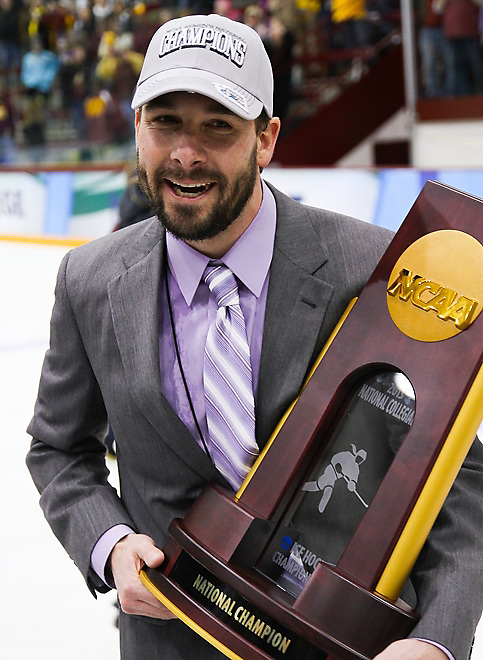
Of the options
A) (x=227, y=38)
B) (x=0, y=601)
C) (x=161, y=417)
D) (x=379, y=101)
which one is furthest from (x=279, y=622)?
(x=379, y=101)

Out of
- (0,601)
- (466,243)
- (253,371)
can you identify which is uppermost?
(466,243)

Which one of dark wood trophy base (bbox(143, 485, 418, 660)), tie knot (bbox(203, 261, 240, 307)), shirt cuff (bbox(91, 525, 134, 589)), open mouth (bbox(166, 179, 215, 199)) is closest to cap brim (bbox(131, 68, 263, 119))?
open mouth (bbox(166, 179, 215, 199))

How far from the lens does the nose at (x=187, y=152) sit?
3.89 ft

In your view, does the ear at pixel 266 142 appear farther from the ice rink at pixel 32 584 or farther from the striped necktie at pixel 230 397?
the ice rink at pixel 32 584

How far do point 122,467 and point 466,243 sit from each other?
0.66 m

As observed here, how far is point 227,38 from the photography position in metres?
1.21

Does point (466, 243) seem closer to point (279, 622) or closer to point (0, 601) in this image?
point (279, 622)

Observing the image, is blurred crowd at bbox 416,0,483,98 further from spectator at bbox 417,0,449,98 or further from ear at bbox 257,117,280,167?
ear at bbox 257,117,280,167

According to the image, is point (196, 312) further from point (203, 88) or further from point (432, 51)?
point (432, 51)

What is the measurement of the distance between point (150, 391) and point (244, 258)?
0.78 feet

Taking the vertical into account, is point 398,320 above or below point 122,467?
above

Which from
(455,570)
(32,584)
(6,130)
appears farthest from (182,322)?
(6,130)

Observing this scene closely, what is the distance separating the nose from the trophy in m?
0.29

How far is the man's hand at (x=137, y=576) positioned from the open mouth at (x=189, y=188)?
0.49 metres
